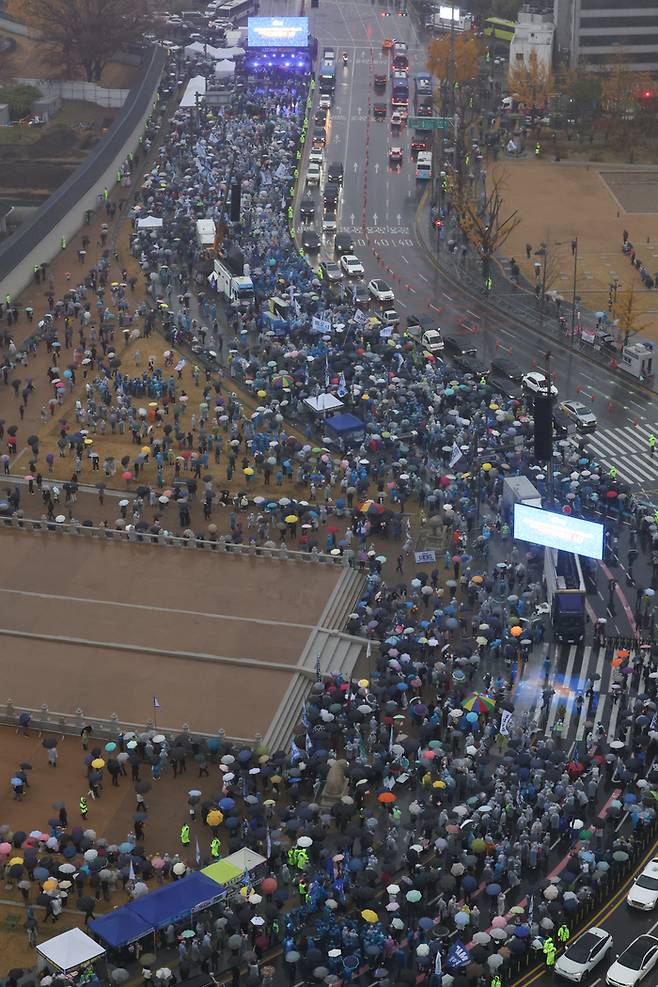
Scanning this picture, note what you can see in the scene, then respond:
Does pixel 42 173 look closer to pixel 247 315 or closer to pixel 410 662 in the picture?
pixel 247 315

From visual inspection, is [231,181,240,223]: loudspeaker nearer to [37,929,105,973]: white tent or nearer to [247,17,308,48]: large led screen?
[247,17,308,48]: large led screen

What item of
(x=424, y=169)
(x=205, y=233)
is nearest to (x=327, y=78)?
(x=424, y=169)

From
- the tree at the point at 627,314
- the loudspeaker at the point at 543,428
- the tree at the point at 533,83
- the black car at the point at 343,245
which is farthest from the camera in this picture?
the tree at the point at 533,83

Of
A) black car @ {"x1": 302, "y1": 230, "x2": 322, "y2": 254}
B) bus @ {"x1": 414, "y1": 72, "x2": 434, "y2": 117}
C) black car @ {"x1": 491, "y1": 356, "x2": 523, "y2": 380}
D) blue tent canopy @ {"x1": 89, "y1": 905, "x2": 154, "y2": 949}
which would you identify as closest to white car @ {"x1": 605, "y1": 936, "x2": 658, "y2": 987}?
blue tent canopy @ {"x1": 89, "y1": 905, "x2": 154, "y2": 949}

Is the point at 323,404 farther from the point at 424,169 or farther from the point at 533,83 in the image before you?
the point at 533,83

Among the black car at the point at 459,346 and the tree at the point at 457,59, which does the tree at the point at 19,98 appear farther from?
the black car at the point at 459,346

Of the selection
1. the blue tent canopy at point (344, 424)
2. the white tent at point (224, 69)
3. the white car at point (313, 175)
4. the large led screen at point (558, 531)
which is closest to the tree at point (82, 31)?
the white tent at point (224, 69)
